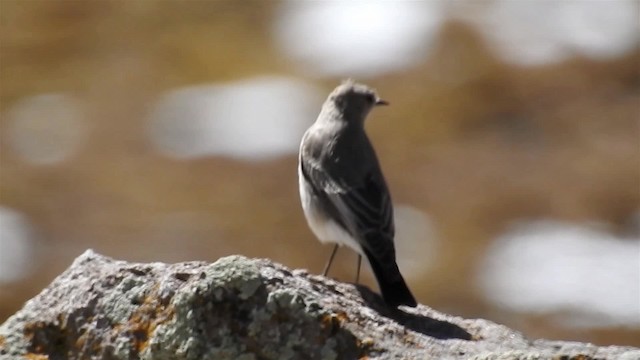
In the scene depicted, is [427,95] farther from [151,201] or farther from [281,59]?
[151,201]

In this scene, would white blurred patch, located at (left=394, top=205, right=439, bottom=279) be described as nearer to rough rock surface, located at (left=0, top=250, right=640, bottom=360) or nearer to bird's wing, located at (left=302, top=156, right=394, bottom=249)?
bird's wing, located at (left=302, top=156, right=394, bottom=249)

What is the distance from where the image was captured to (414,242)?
63.8 feet

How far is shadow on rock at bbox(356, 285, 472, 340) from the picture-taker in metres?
7.30

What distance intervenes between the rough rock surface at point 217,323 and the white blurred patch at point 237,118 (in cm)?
1472

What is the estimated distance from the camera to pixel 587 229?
63.7 ft

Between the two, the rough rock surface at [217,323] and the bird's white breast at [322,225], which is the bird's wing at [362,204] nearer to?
the bird's white breast at [322,225]

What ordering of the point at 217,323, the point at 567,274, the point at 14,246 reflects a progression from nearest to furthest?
the point at 217,323, the point at 567,274, the point at 14,246

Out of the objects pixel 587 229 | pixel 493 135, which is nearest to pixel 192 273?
pixel 587 229

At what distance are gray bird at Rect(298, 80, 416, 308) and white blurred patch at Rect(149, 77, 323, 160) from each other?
35.6 feet

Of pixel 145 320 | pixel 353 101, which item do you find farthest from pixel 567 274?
pixel 145 320

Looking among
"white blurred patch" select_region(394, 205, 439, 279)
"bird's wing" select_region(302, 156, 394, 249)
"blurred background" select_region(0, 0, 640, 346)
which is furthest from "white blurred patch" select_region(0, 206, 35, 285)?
"bird's wing" select_region(302, 156, 394, 249)

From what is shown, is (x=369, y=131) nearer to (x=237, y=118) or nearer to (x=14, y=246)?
(x=237, y=118)

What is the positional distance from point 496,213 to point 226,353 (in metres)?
13.8

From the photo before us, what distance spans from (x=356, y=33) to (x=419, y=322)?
749 inches
